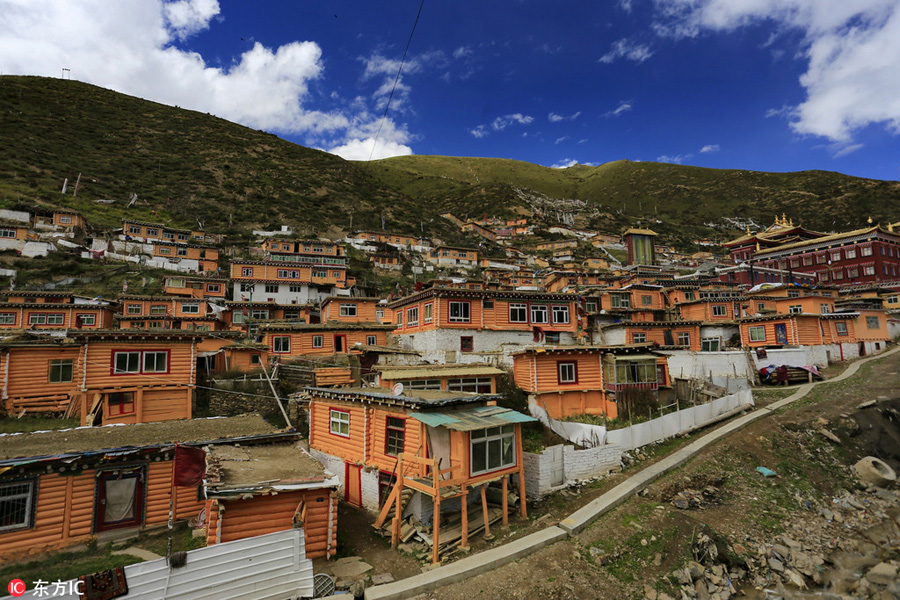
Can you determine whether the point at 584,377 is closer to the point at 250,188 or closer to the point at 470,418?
the point at 470,418

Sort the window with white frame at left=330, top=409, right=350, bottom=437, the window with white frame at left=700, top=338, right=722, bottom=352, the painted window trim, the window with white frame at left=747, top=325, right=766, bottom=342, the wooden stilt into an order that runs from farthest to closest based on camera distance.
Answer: the window with white frame at left=700, top=338, right=722, bottom=352 < the window with white frame at left=747, top=325, right=766, bottom=342 < the painted window trim < the window with white frame at left=330, top=409, right=350, bottom=437 < the wooden stilt

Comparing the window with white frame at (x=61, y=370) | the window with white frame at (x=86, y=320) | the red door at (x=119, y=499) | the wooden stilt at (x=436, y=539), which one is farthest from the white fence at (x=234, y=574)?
the window with white frame at (x=86, y=320)

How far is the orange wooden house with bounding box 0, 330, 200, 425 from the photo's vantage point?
70.9ft

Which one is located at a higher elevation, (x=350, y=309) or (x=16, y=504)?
(x=350, y=309)

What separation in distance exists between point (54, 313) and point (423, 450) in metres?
44.4

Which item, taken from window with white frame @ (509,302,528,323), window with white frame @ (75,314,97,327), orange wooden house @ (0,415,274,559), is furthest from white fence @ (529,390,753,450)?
window with white frame @ (75,314,97,327)

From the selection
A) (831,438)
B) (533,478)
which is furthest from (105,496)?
(831,438)

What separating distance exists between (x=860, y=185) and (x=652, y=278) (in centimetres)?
15838

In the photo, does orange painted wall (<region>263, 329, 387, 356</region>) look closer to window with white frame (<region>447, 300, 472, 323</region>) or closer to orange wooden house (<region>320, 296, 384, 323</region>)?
orange wooden house (<region>320, 296, 384, 323</region>)

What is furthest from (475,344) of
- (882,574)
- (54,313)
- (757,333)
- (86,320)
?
(54,313)

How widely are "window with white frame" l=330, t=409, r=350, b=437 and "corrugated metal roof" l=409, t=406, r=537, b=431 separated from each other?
4.92 metres

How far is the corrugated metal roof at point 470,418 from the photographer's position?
14930 millimetres

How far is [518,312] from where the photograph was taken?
34.5 m

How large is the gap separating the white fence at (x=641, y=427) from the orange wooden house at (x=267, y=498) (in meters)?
13.5
